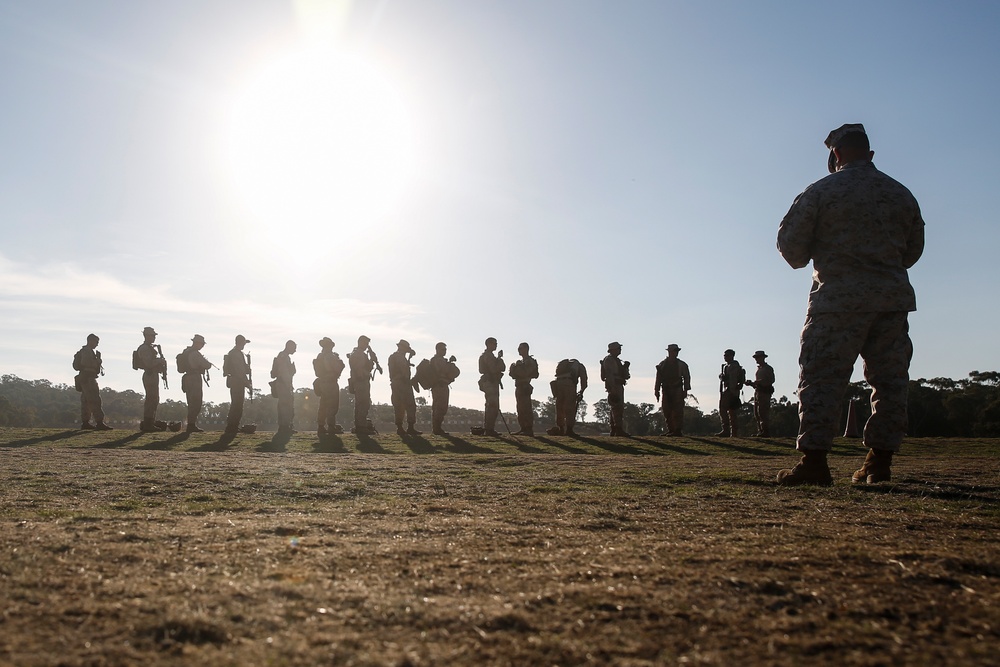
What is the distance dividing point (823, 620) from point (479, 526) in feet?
6.72

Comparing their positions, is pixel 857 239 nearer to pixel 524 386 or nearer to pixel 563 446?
pixel 563 446

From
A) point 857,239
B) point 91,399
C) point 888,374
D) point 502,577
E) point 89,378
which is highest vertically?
point 857,239

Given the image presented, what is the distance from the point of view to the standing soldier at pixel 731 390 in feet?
72.4

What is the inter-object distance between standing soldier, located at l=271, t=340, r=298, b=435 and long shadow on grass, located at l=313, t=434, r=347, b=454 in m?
2.64

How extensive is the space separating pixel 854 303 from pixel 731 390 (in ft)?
56.0

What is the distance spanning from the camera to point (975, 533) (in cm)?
354

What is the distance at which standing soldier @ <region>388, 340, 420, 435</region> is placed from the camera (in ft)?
65.8

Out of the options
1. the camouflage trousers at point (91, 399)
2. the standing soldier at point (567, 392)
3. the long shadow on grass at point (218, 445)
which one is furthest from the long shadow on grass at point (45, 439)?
the standing soldier at point (567, 392)

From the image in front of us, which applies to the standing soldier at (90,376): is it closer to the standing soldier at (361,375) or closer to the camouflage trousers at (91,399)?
the camouflage trousers at (91,399)

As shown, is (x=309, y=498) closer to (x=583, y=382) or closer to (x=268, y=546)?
(x=268, y=546)

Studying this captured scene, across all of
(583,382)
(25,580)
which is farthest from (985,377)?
(25,580)


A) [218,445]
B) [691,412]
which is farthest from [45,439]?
[691,412]

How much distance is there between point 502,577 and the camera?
2.60 meters

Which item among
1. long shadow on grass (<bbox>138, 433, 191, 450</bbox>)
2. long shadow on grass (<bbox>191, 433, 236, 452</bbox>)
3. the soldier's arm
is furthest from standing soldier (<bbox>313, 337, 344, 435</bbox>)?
the soldier's arm
